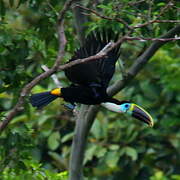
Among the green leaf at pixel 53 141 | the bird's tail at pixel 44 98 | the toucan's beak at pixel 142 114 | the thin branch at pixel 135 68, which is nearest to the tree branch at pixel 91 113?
the thin branch at pixel 135 68

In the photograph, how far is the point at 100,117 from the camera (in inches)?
279

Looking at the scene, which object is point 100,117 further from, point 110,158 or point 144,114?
point 144,114

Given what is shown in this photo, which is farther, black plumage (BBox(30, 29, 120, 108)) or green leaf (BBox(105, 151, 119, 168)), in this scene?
green leaf (BBox(105, 151, 119, 168))

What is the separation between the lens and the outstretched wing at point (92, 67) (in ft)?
14.1

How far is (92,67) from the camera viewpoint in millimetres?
4348

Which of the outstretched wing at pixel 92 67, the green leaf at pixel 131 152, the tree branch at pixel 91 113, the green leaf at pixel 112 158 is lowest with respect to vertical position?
the green leaf at pixel 112 158

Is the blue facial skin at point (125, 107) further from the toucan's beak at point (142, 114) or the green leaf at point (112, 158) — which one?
the green leaf at point (112, 158)

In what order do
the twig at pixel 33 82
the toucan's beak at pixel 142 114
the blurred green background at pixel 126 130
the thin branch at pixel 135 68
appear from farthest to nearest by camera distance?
the blurred green background at pixel 126 130 < the thin branch at pixel 135 68 < the toucan's beak at pixel 142 114 < the twig at pixel 33 82

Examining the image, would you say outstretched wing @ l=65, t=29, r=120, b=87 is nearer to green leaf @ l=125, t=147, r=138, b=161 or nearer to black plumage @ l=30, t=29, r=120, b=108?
black plumage @ l=30, t=29, r=120, b=108

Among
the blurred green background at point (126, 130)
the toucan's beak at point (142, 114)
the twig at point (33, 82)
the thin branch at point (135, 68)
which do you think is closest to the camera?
the twig at point (33, 82)

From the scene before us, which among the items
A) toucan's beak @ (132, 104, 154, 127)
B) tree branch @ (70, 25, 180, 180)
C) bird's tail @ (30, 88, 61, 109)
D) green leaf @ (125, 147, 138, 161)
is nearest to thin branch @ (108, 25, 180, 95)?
tree branch @ (70, 25, 180, 180)

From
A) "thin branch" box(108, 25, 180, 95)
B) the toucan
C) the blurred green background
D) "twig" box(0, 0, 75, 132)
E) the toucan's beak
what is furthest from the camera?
the blurred green background

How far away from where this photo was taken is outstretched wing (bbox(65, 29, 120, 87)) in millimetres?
4289

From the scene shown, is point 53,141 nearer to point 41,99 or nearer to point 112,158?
point 112,158
